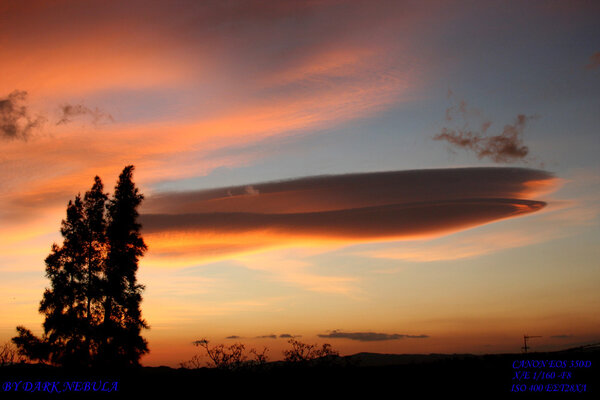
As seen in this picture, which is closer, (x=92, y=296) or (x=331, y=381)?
(x=331, y=381)

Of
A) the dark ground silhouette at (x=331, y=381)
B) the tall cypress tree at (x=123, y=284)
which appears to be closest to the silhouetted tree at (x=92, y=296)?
the tall cypress tree at (x=123, y=284)

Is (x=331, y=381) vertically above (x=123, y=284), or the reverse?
(x=123, y=284)

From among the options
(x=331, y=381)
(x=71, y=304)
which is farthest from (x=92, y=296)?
(x=331, y=381)

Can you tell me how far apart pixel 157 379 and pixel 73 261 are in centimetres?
1697

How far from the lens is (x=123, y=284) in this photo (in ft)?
132

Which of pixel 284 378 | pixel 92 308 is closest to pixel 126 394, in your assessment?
pixel 284 378

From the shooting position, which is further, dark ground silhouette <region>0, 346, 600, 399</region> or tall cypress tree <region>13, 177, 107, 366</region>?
tall cypress tree <region>13, 177, 107, 366</region>

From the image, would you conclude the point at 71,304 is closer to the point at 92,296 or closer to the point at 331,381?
the point at 92,296

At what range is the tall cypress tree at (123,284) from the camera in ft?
127

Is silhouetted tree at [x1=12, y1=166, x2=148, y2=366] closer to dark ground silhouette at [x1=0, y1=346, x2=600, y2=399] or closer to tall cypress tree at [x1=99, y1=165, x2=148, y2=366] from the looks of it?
tall cypress tree at [x1=99, y1=165, x2=148, y2=366]

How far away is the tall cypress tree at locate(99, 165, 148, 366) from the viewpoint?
127 feet

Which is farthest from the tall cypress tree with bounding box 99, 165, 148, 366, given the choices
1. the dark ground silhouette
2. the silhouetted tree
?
the dark ground silhouette

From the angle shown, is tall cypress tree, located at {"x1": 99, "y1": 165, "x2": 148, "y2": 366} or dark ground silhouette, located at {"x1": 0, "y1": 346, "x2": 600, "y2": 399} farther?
tall cypress tree, located at {"x1": 99, "y1": 165, "x2": 148, "y2": 366}

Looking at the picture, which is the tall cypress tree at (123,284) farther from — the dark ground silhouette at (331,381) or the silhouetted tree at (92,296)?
the dark ground silhouette at (331,381)
